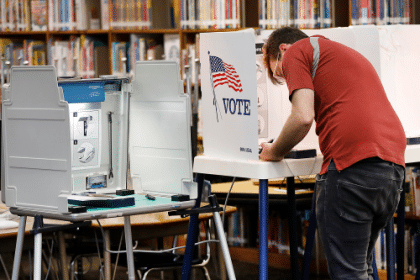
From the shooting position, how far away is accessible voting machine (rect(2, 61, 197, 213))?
87.3 inches

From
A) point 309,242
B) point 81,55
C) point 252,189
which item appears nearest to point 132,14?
point 81,55

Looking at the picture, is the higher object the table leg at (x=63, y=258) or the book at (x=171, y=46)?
the book at (x=171, y=46)

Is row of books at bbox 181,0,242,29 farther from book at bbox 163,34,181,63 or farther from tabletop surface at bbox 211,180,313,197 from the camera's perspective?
tabletop surface at bbox 211,180,313,197

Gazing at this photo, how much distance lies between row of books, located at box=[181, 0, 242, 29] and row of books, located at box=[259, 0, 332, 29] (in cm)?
22

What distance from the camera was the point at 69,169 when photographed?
7.11 feet

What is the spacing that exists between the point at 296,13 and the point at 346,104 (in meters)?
2.58

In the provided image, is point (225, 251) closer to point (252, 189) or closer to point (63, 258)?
point (63, 258)

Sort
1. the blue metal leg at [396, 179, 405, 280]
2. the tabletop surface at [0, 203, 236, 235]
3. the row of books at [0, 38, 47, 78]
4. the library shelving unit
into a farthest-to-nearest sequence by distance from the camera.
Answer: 1. the row of books at [0, 38, 47, 78]
2. the library shelving unit
3. the blue metal leg at [396, 179, 405, 280]
4. the tabletop surface at [0, 203, 236, 235]

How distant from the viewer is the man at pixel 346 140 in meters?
2.29

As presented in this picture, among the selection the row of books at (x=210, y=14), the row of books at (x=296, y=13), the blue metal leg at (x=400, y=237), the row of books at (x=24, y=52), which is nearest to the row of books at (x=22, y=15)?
the row of books at (x=24, y=52)

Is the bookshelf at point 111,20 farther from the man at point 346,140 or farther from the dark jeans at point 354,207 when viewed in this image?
the dark jeans at point 354,207

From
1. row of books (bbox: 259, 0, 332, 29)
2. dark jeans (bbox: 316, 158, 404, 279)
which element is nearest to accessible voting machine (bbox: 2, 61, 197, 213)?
dark jeans (bbox: 316, 158, 404, 279)

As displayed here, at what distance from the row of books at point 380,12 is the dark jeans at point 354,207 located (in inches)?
96.1

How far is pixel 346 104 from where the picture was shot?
233 centimetres
